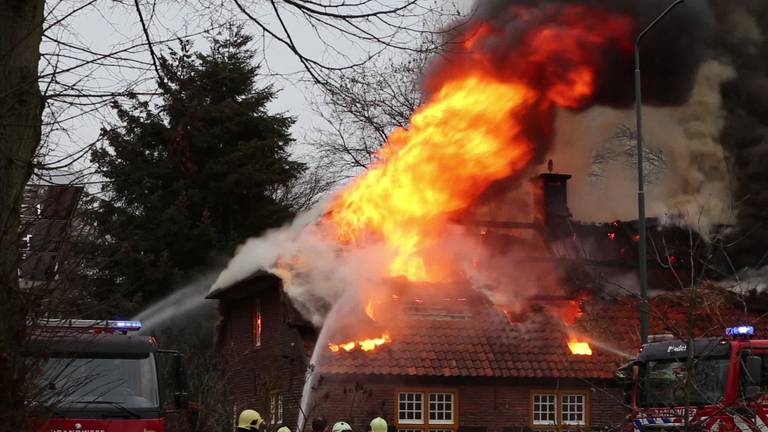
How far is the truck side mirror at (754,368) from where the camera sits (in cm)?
1529

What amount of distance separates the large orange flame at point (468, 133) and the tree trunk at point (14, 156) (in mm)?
14018

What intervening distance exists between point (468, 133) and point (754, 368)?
9.48 metres

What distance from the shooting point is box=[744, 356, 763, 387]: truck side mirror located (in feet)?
50.2

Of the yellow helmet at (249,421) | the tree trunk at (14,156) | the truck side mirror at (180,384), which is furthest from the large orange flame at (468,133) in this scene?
the tree trunk at (14,156)

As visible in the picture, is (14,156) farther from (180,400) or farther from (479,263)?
(479,263)

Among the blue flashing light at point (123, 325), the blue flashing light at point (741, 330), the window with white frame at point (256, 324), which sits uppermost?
the window with white frame at point (256, 324)

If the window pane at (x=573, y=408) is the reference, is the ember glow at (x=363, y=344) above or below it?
above

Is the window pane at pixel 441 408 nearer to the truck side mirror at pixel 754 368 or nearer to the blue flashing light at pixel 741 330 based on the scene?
the truck side mirror at pixel 754 368

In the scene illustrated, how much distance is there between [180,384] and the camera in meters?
13.7

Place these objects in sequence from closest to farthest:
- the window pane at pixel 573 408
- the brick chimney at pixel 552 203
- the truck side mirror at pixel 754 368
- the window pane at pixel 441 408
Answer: the truck side mirror at pixel 754 368 → the window pane at pixel 441 408 → the window pane at pixel 573 408 → the brick chimney at pixel 552 203

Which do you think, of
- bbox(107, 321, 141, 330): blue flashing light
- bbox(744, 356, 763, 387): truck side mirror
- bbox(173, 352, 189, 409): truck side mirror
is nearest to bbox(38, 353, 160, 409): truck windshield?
bbox(173, 352, 189, 409): truck side mirror

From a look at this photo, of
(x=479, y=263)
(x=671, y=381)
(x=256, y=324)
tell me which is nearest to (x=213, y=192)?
(x=256, y=324)

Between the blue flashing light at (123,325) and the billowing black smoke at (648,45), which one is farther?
the billowing black smoke at (648,45)

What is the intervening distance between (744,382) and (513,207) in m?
13.7
